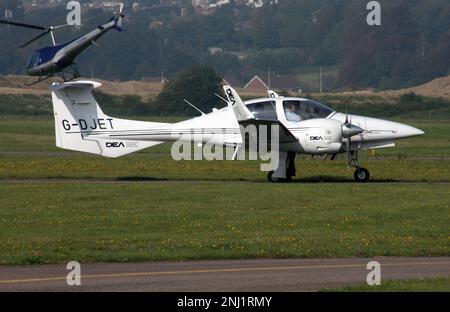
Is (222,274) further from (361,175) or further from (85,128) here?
(85,128)

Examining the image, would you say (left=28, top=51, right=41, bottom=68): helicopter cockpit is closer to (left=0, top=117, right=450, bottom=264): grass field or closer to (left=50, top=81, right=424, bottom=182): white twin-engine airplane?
(left=0, top=117, right=450, bottom=264): grass field

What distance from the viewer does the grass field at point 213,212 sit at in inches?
681

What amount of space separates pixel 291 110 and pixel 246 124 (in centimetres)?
138

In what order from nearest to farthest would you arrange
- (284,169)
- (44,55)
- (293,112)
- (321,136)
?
(321,136), (293,112), (284,169), (44,55)

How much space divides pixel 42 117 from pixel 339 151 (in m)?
53.0

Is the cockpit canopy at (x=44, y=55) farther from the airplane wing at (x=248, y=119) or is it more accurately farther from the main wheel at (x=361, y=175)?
the main wheel at (x=361, y=175)

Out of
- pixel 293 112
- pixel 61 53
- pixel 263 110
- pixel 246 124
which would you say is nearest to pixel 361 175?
pixel 293 112

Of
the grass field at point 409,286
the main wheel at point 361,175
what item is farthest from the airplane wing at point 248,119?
the grass field at point 409,286

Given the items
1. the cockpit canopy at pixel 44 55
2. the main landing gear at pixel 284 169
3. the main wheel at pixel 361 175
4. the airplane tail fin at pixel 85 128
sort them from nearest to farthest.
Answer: the main wheel at pixel 361 175, the main landing gear at pixel 284 169, the airplane tail fin at pixel 85 128, the cockpit canopy at pixel 44 55

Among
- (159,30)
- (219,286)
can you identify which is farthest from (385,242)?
(159,30)

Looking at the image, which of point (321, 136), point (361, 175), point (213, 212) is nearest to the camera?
point (213, 212)

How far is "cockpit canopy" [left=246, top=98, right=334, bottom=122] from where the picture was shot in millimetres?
27734

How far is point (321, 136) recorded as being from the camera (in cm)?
2727

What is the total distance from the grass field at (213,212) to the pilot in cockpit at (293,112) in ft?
5.42
